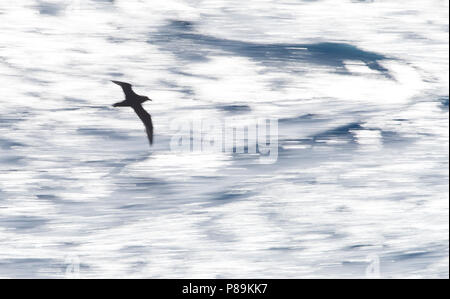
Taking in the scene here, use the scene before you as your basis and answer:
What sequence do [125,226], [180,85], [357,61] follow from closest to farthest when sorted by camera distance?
[125,226]
[180,85]
[357,61]

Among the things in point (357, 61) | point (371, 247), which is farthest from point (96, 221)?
point (357, 61)

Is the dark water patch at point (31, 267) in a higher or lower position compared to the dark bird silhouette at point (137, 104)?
lower

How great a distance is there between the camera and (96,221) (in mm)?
9156

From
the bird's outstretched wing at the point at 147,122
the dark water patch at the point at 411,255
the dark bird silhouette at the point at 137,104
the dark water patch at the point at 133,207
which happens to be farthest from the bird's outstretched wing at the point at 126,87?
the dark water patch at the point at 411,255

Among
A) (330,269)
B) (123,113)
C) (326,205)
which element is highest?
(123,113)

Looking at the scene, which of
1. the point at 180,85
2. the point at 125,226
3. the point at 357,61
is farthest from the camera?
the point at 357,61

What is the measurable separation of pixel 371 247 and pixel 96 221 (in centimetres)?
406

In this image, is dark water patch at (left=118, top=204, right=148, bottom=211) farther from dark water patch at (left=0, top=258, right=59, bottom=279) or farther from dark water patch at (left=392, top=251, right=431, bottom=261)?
dark water patch at (left=392, top=251, right=431, bottom=261)

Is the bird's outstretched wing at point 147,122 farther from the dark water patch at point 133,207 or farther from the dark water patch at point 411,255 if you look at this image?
the dark water patch at point 411,255

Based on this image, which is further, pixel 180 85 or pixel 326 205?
pixel 180 85

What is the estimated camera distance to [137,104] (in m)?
8.55

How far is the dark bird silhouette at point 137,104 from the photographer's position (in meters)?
8.41

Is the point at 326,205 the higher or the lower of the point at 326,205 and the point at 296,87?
the lower

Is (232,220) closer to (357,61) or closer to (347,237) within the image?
(347,237)
